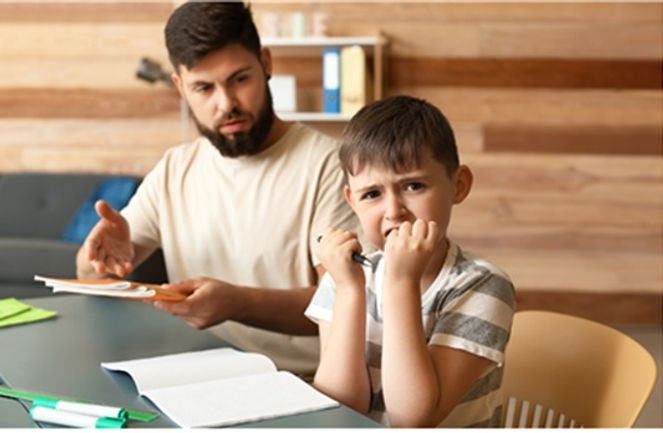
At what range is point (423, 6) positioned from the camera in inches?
191

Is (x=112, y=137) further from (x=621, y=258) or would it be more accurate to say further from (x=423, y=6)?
(x=621, y=258)

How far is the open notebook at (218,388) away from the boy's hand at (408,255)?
0.20 metres

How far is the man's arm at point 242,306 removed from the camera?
1691 mm

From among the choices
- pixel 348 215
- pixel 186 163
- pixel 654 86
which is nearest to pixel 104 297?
pixel 186 163

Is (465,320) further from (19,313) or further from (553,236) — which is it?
(553,236)

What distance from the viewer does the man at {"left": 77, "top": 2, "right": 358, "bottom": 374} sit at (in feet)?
6.66

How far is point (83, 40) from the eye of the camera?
16.9 ft

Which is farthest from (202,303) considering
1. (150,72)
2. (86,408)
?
(150,72)

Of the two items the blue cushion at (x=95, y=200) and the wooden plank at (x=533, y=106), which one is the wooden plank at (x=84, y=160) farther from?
the wooden plank at (x=533, y=106)

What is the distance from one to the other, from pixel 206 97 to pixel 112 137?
323 centimetres

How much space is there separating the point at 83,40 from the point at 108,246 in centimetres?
343

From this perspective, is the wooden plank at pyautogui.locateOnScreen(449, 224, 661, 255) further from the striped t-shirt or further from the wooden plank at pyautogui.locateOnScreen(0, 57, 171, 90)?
the striped t-shirt

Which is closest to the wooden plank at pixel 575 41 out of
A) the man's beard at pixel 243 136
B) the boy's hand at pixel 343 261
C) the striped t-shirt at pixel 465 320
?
the man's beard at pixel 243 136

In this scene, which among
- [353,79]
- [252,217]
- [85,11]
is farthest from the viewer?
[85,11]
